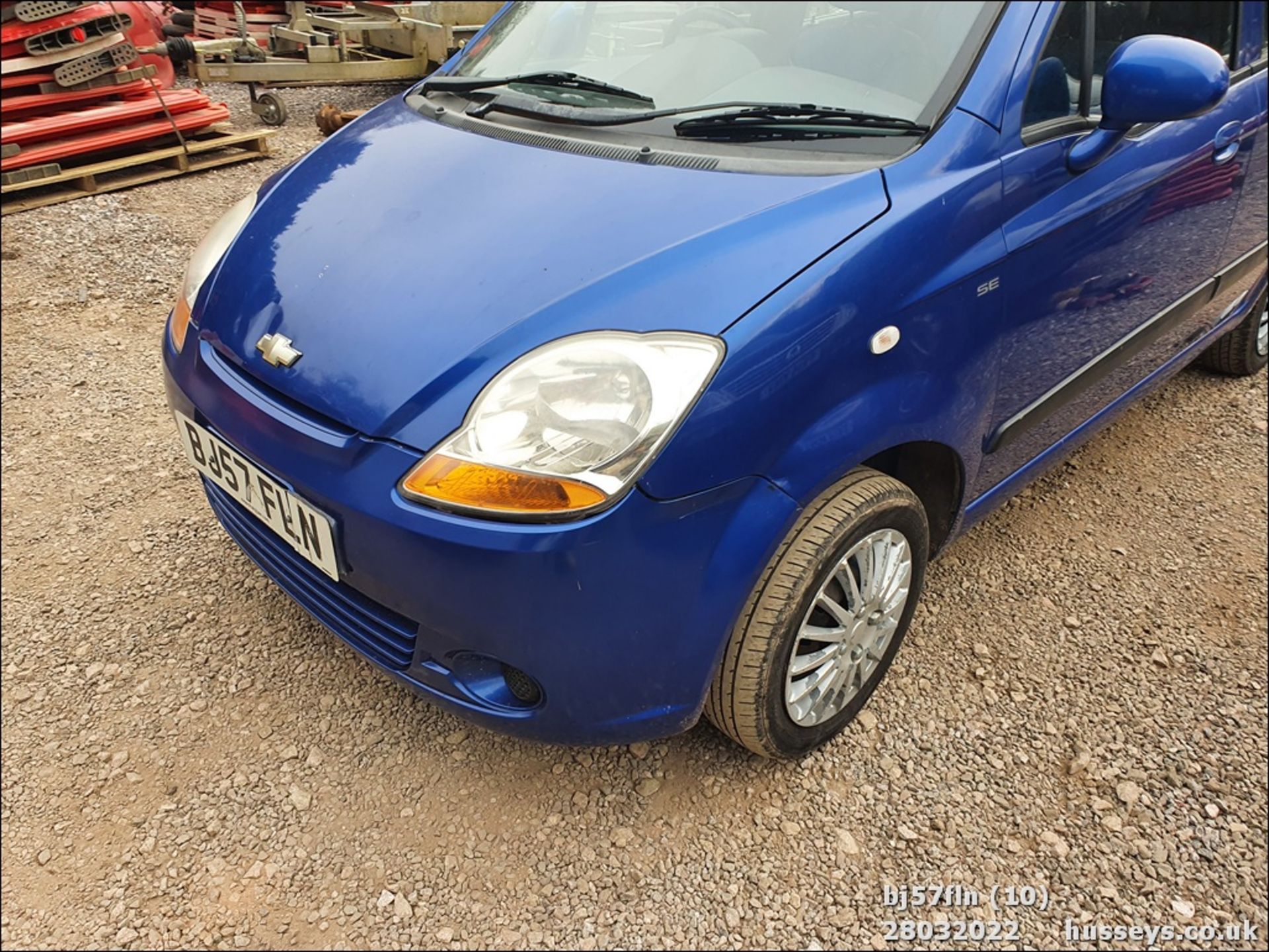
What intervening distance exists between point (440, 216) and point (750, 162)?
1.92 feet

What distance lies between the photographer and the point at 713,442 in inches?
53.9

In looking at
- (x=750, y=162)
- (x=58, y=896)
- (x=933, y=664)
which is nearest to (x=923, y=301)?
(x=750, y=162)

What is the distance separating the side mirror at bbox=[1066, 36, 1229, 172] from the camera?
174 cm

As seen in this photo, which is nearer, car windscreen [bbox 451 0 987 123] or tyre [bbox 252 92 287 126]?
car windscreen [bbox 451 0 987 123]

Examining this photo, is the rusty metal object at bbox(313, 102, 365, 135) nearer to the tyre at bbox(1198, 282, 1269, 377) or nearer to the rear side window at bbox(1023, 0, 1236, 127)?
the rear side window at bbox(1023, 0, 1236, 127)

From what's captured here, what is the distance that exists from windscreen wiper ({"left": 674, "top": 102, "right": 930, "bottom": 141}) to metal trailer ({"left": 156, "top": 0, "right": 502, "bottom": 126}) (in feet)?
17.3

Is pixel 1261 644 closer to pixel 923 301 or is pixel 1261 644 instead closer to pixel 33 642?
pixel 923 301

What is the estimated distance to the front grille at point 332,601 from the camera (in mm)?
1578

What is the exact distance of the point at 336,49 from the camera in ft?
21.2

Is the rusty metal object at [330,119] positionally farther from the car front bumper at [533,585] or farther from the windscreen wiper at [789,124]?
the car front bumper at [533,585]

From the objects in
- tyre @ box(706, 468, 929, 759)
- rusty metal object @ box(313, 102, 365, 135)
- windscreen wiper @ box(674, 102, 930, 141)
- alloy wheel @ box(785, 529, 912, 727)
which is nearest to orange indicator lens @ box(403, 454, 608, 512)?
tyre @ box(706, 468, 929, 759)

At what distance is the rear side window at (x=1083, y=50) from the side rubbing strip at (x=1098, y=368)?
0.59 meters

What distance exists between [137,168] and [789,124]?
4952mm

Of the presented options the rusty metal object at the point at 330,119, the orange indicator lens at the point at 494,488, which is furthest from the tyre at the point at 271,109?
the orange indicator lens at the point at 494,488
